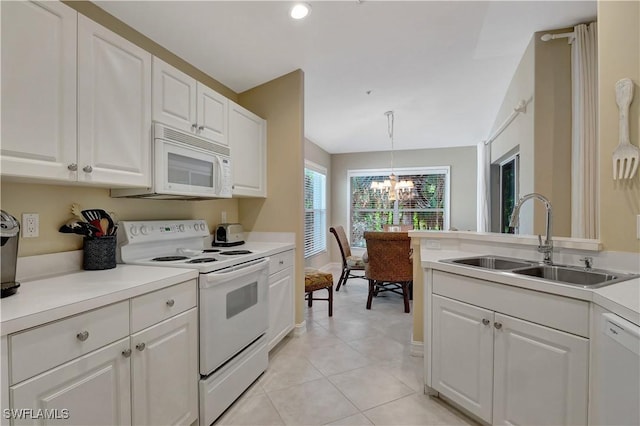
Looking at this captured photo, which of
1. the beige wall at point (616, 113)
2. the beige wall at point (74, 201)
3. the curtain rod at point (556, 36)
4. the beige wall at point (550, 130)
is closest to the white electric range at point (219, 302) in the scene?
the beige wall at point (74, 201)

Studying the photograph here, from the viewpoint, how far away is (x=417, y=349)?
2641 millimetres

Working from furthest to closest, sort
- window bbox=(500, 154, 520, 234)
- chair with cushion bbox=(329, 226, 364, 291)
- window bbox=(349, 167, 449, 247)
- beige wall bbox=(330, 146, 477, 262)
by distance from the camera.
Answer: window bbox=(349, 167, 449, 247) < beige wall bbox=(330, 146, 477, 262) < chair with cushion bbox=(329, 226, 364, 291) < window bbox=(500, 154, 520, 234)

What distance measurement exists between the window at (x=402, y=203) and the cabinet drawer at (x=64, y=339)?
529 cm

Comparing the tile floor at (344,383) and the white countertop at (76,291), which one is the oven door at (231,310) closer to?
the white countertop at (76,291)

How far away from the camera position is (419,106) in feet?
14.5

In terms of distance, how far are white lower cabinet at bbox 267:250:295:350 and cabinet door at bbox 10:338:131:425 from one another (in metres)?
1.27

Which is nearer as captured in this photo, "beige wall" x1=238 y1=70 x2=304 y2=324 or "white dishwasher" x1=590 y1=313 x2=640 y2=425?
"white dishwasher" x1=590 y1=313 x2=640 y2=425

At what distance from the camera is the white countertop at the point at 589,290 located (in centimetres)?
105

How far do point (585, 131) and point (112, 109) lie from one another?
351 cm

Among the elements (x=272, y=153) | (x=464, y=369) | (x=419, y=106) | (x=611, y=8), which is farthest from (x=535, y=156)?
(x=272, y=153)

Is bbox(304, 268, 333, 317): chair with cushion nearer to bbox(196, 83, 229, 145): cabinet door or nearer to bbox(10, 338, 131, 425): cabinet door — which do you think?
bbox(196, 83, 229, 145): cabinet door

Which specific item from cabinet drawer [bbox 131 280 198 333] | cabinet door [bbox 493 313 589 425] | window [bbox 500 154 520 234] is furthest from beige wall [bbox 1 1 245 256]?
window [bbox 500 154 520 234]

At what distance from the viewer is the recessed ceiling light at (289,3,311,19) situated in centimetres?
216

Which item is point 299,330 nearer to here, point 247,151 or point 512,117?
point 247,151
